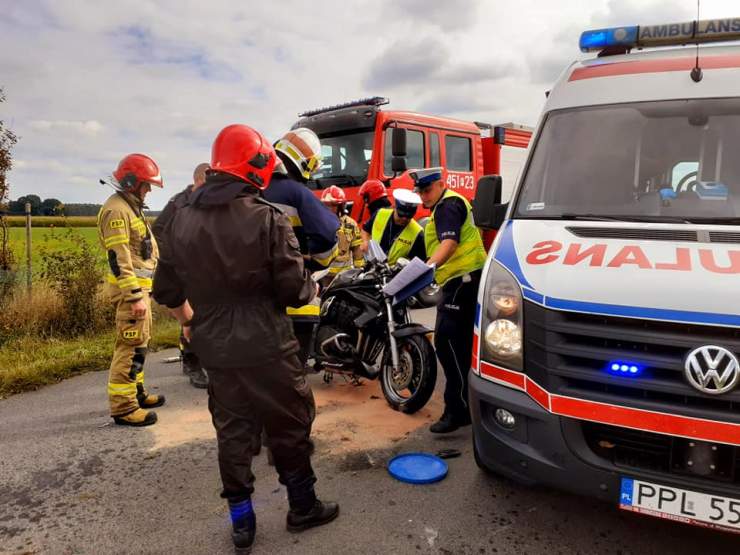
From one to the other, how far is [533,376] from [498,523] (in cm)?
94

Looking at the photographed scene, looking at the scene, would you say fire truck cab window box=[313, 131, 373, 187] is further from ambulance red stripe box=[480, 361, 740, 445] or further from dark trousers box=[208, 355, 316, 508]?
ambulance red stripe box=[480, 361, 740, 445]

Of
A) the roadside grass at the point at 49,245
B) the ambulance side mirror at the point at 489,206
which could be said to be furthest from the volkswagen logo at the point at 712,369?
the roadside grass at the point at 49,245

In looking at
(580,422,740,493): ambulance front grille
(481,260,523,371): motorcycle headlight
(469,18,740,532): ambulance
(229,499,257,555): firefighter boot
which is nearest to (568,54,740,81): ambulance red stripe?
(469,18,740,532): ambulance

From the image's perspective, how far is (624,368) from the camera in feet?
7.27

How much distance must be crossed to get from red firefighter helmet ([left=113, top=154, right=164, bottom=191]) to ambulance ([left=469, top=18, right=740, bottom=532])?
285cm

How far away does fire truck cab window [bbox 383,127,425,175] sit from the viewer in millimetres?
8953

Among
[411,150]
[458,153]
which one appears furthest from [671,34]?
[458,153]

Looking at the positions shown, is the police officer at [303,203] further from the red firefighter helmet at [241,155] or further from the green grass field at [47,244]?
the green grass field at [47,244]

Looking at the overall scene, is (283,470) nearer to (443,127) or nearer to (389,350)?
(389,350)

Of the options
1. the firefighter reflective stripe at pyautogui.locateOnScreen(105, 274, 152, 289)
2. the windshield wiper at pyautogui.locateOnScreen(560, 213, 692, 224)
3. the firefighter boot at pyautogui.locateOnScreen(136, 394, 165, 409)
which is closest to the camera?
the windshield wiper at pyautogui.locateOnScreen(560, 213, 692, 224)

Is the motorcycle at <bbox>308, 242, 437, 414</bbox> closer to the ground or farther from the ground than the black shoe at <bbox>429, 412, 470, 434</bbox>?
farther from the ground

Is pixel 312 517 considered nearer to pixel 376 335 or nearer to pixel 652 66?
pixel 376 335

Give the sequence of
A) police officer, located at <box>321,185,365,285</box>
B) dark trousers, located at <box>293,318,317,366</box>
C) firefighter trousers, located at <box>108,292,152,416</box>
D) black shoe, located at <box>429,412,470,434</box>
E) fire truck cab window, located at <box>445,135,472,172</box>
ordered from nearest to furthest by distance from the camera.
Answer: dark trousers, located at <box>293,318,317,366</box>, black shoe, located at <box>429,412,470,434</box>, firefighter trousers, located at <box>108,292,152,416</box>, police officer, located at <box>321,185,365,285</box>, fire truck cab window, located at <box>445,135,472,172</box>

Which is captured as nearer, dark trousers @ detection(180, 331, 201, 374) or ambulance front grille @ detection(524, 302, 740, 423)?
ambulance front grille @ detection(524, 302, 740, 423)
